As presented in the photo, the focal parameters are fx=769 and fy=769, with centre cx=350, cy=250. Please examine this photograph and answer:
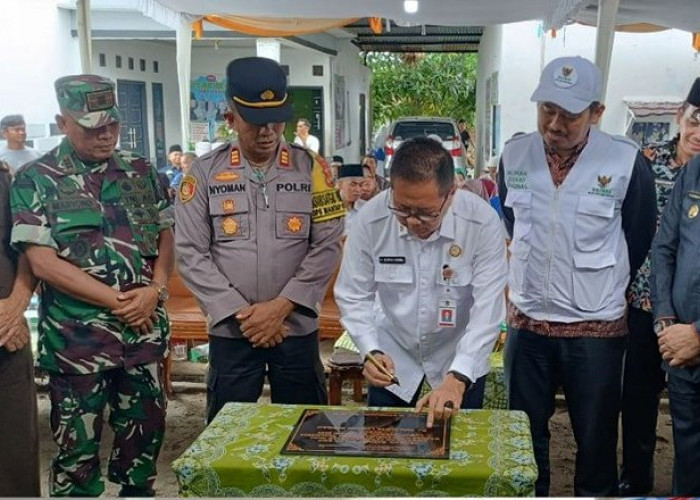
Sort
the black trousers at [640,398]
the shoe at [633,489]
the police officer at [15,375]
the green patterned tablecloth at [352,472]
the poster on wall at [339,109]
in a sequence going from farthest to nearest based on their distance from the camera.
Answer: the poster on wall at [339,109]
the shoe at [633,489]
the black trousers at [640,398]
the police officer at [15,375]
the green patterned tablecloth at [352,472]

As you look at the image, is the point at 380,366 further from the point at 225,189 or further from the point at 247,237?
the point at 225,189

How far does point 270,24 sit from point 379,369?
656cm

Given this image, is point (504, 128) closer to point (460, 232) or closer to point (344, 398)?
point (344, 398)

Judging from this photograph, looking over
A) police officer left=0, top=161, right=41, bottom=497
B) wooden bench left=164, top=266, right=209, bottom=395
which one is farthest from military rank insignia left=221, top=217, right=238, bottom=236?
wooden bench left=164, top=266, right=209, bottom=395

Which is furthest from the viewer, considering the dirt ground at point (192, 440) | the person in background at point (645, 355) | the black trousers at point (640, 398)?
the dirt ground at point (192, 440)

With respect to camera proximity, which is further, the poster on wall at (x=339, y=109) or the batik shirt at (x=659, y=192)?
the poster on wall at (x=339, y=109)

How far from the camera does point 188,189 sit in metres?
2.67

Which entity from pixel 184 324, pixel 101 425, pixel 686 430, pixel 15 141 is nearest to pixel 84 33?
pixel 184 324

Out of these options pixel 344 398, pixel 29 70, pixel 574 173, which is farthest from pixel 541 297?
pixel 29 70

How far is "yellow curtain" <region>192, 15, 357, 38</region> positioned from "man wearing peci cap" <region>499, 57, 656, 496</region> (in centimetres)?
520

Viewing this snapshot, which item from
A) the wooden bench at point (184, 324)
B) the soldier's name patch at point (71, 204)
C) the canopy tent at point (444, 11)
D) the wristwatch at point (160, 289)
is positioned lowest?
the wooden bench at point (184, 324)

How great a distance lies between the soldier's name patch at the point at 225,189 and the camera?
2643mm

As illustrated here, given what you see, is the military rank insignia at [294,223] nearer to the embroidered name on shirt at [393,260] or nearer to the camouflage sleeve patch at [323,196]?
the camouflage sleeve patch at [323,196]

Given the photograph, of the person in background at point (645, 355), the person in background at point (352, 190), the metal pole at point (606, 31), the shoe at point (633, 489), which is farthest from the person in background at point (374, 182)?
the shoe at point (633, 489)
